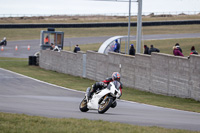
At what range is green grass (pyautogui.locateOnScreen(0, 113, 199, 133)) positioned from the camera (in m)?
8.98

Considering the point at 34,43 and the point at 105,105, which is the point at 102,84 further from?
→ the point at 34,43

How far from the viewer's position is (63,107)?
48.4ft

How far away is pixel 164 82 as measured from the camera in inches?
851

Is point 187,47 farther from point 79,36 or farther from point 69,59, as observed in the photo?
point 79,36

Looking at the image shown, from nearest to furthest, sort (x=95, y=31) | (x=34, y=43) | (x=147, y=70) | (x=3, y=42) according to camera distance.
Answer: (x=147, y=70)
(x=3, y=42)
(x=34, y=43)
(x=95, y=31)

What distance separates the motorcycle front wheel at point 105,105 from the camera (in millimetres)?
12516

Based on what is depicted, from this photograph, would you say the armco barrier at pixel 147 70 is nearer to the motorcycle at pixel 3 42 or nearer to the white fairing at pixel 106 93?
the white fairing at pixel 106 93

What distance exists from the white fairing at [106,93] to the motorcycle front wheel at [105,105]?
0.53 feet

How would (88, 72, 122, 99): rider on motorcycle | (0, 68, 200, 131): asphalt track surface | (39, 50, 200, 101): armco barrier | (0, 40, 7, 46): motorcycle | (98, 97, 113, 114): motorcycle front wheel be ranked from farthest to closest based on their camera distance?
(0, 40, 7, 46): motorcycle < (39, 50, 200, 101): armco barrier < (88, 72, 122, 99): rider on motorcycle < (98, 97, 113, 114): motorcycle front wheel < (0, 68, 200, 131): asphalt track surface

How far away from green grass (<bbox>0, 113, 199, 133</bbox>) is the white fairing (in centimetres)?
236

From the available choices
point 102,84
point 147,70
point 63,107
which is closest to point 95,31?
point 147,70

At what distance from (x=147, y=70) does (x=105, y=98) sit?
1092 cm

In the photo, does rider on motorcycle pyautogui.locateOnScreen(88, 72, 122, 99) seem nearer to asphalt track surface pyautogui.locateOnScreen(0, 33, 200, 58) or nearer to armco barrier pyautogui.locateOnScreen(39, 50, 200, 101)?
armco barrier pyautogui.locateOnScreen(39, 50, 200, 101)

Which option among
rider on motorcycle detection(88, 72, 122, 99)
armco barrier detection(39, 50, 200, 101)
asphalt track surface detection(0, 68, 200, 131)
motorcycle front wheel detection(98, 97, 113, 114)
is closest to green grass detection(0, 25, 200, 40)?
armco barrier detection(39, 50, 200, 101)
